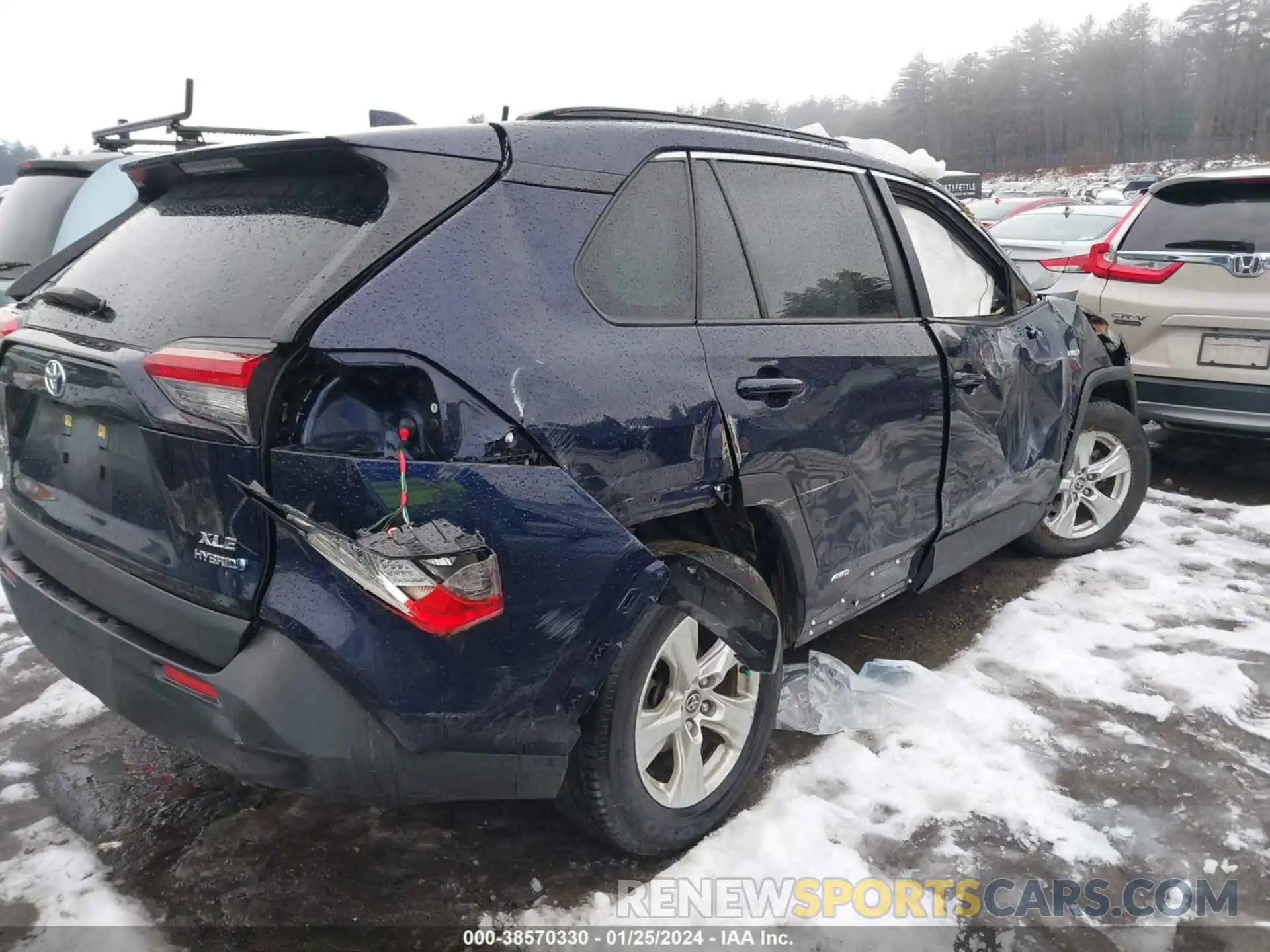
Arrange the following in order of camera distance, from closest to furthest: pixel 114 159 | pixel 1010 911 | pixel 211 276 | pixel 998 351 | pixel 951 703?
pixel 211 276
pixel 1010 911
pixel 951 703
pixel 998 351
pixel 114 159

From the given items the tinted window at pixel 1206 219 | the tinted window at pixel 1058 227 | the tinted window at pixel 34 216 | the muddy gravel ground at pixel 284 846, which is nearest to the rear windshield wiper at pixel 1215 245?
the tinted window at pixel 1206 219

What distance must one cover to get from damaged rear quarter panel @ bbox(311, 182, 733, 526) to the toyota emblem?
0.87 m

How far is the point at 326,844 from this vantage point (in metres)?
2.45

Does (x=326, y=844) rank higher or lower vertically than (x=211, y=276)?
lower

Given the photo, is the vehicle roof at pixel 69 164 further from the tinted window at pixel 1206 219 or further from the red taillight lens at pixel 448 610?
the tinted window at pixel 1206 219

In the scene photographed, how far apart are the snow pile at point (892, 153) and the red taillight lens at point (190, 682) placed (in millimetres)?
2714

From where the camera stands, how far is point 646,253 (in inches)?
89.5

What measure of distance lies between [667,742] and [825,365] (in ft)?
3.82

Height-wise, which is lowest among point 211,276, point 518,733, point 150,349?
point 518,733

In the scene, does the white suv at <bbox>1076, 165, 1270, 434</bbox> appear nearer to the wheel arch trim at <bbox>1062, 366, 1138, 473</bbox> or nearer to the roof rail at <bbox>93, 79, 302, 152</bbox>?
the wheel arch trim at <bbox>1062, 366, 1138, 473</bbox>

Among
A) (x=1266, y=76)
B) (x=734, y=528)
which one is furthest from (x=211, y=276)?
(x=1266, y=76)

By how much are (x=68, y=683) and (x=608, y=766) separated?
7.71 feet

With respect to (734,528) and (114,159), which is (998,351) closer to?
(734,528)

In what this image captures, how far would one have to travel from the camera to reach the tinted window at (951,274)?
130 inches
